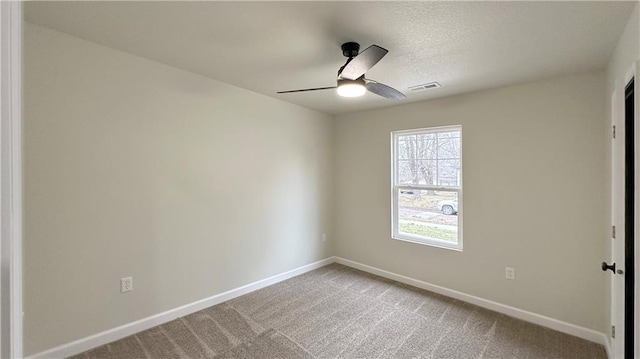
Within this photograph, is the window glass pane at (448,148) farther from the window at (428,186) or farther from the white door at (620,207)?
the white door at (620,207)

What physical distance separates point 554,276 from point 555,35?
218 cm

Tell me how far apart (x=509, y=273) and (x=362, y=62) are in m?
2.69

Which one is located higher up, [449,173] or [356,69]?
[356,69]

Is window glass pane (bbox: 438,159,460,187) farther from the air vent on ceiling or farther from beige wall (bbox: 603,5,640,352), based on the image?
beige wall (bbox: 603,5,640,352)

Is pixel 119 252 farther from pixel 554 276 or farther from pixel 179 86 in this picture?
pixel 554 276

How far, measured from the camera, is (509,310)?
9.78ft

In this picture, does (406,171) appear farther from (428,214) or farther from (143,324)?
(143,324)

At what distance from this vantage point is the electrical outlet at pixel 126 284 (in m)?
2.45

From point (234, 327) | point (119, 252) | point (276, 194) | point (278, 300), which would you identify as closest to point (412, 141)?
point (276, 194)

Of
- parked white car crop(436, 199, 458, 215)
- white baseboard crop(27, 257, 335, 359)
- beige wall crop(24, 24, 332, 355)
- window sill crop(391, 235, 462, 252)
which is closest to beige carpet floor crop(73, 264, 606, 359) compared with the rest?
white baseboard crop(27, 257, 335, 359)

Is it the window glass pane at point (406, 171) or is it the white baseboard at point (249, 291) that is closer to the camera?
the white baseboard at point (249, 291)

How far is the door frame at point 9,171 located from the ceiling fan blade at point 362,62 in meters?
1.60

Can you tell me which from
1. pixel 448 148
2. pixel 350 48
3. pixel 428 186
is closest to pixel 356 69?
pixel 350 48

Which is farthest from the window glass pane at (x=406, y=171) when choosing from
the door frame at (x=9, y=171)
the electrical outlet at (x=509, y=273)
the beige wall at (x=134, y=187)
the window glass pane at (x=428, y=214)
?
the door frame at (x=9, y=171)
